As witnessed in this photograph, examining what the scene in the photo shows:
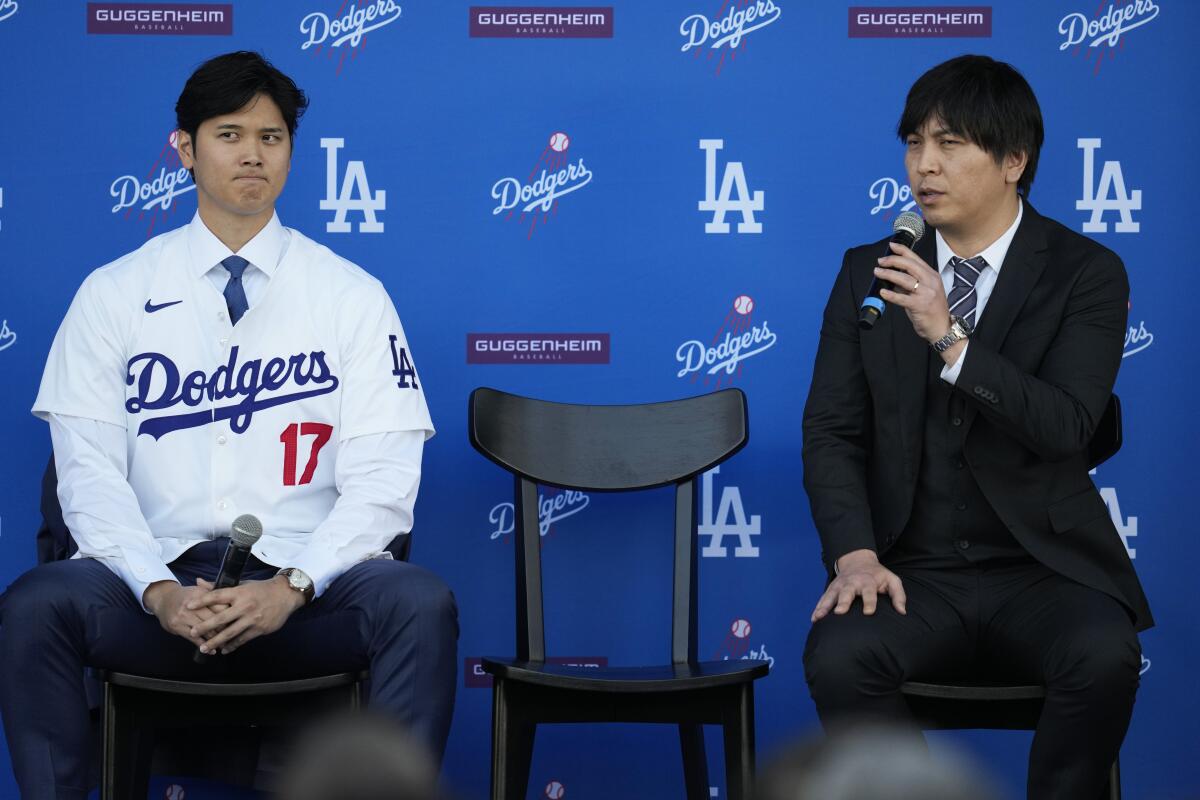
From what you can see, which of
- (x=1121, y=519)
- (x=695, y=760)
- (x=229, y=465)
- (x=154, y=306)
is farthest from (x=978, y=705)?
(x=154, y=306)

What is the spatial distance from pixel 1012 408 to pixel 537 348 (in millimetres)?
1226

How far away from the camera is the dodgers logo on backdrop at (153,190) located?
296 centimetres

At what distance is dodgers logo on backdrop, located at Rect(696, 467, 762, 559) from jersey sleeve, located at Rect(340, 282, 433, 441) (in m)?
0.80

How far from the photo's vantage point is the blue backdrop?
2.95 m

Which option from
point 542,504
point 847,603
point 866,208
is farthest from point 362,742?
point 866,208

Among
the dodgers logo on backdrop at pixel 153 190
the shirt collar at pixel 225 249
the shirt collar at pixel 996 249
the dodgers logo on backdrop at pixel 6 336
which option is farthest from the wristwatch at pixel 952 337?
the dodgers logo on backdrop at pixel 6 336

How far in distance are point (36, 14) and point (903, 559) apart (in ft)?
7.31

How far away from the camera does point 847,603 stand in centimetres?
209

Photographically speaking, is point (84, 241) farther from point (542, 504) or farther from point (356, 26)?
point (542, 504)

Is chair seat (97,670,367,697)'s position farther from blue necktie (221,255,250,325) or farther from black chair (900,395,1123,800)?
black chair (900,395,1123,800)

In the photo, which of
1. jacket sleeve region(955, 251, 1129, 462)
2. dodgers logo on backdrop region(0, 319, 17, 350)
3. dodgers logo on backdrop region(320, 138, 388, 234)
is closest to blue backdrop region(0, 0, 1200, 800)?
dodgers logo on backdrop region(320, 138, 388, 234)

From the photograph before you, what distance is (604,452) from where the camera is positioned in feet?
8.50

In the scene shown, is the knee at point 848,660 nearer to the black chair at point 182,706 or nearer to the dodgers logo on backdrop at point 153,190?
the black chair at point 182,706

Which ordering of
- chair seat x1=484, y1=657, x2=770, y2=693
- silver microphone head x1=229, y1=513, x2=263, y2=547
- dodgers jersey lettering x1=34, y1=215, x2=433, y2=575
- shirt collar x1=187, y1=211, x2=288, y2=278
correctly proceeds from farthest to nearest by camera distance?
1. shirt collar x1=187, y1=211, x2=288, y2=278
2. dodgers jersey lettering x1=34, y1=215, x2=433, y2=575
3. chair seat x1=484, y1=657, x2=770, y2=693
4. silver microphone head x1=229, y1=513, x2=263, y2=547
